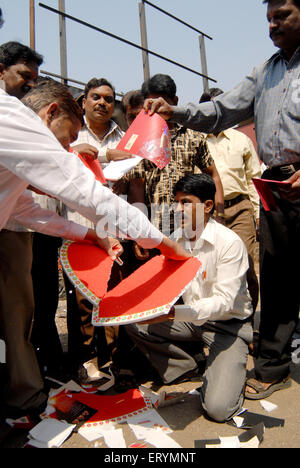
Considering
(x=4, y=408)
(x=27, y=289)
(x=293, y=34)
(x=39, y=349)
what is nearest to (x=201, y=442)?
(x=4, y=408)

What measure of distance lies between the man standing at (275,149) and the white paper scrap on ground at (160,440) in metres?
0.64

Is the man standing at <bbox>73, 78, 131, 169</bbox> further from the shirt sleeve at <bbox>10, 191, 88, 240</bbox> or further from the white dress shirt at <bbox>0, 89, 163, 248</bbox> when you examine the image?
the white dress shirt at <bbox>0, 89, 163, 248</bbox>

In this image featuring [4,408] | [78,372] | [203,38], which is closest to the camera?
[4,408]

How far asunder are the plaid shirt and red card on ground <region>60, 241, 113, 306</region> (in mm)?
686

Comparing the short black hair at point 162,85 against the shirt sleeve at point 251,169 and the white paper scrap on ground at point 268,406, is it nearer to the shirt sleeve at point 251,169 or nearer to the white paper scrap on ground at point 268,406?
the shirt sleeve at point 251,169

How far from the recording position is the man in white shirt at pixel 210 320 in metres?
2.11

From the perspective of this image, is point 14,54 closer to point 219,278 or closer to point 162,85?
point 162,85

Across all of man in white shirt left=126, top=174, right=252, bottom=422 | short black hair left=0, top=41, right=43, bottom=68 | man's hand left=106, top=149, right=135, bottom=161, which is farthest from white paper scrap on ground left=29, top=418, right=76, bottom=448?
short black hair left=0, top=41, right=43, bottom=68

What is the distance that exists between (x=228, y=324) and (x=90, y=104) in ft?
5.90

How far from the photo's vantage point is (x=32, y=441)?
71.2 inches

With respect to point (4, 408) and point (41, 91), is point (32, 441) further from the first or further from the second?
point (41, 91)

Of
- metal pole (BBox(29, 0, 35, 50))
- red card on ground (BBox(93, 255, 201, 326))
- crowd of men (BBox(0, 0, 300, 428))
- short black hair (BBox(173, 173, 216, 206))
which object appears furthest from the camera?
metal pole (BBox(29, 0, 35, 50))

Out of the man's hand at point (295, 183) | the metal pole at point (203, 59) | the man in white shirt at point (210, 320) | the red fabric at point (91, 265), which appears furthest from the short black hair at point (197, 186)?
the metal pole at point (203, 59)

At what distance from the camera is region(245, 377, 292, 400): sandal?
2246 mm
